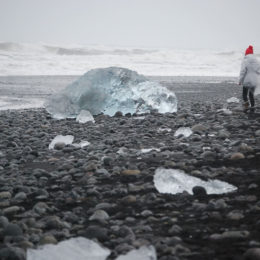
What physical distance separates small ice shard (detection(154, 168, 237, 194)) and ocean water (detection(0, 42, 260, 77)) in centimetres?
2125

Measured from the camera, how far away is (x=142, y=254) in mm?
1987

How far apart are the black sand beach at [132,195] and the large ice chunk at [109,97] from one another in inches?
82.8

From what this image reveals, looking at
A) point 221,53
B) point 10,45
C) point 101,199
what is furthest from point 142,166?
point 221,53

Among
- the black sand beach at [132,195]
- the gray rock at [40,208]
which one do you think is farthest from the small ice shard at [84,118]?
the gray rock at [40,208]

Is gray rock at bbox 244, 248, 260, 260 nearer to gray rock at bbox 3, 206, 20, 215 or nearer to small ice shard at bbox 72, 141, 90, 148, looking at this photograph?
gray rock at bbox 3, 206, 20, 215

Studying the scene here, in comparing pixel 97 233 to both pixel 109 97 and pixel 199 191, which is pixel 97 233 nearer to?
pixel 199 191

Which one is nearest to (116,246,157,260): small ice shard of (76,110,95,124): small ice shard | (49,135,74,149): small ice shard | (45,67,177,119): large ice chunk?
(49,135,74,149): small ice shard

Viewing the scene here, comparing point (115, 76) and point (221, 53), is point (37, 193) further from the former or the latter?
point (221, 53)

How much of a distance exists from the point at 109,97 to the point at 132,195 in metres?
5.18

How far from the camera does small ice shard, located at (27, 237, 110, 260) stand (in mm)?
2008

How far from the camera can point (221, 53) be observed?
4500 centimetres

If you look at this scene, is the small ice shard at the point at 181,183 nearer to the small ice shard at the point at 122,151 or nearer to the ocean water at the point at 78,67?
the small ice shard at the point at 122,151

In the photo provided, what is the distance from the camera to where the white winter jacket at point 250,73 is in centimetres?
735

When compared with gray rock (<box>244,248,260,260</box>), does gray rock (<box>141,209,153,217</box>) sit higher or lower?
lower
